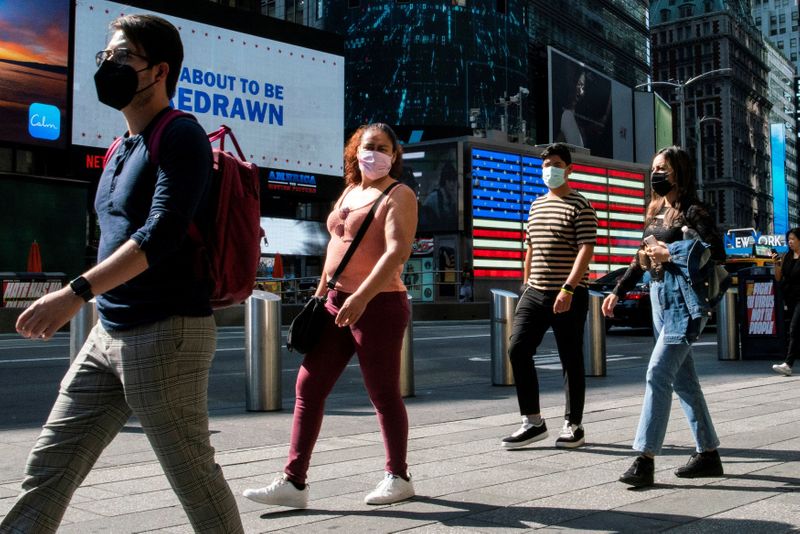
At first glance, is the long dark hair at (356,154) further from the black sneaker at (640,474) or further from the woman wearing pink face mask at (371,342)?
the black sneaker at (640,474)

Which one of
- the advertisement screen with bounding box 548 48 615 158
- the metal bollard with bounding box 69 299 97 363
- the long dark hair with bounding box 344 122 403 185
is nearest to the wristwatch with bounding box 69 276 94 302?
the long dark hair with bounding box 344 122 403 185

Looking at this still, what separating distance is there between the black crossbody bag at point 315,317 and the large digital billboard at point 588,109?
51979mm

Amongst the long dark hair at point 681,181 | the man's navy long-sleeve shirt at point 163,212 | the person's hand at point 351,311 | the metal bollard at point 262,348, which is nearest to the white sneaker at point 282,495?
the person's hand at point 351,311

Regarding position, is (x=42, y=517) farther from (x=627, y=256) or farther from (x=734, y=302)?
(x=627, y=256)

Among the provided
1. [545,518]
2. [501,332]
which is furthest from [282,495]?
[501,332]

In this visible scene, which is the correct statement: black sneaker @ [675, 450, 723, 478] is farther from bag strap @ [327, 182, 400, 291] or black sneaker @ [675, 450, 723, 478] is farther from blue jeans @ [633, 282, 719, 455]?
bag strap @ [327, 182, 400, 291]

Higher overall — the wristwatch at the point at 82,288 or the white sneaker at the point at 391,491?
the wristwatch at the point at 82,288

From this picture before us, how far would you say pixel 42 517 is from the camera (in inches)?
102

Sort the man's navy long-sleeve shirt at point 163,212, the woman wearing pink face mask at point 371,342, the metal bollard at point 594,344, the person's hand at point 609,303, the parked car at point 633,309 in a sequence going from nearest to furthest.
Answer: the man's navy long-sleeve shirt at point 163,212 → the woman wearing pink face mask at point 371,342 → the person's hand at point 609,303 → the metal bollard at point 594,344 → the parked car at point 633,309

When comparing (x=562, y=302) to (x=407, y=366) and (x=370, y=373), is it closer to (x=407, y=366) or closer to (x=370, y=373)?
(x=370, y=373)

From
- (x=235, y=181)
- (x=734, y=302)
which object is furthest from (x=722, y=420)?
(x=734, y=302)

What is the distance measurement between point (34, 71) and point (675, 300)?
28.0 meters

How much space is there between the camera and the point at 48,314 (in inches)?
95.9

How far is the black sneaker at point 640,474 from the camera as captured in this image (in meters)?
4.60
